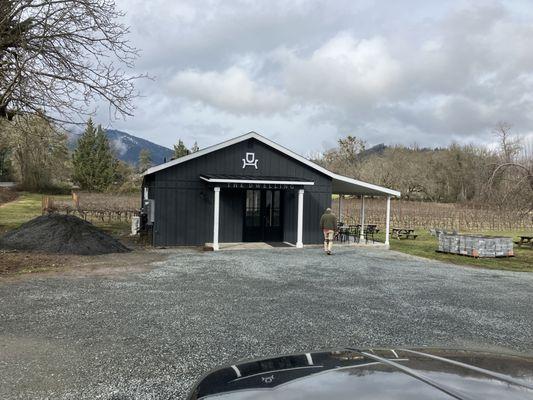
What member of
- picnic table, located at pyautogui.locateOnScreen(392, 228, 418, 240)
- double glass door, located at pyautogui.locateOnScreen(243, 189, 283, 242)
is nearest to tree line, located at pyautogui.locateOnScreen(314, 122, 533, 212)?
picnic table, located at pyautogui.locateOnScreen(392, 228, 418, 240)

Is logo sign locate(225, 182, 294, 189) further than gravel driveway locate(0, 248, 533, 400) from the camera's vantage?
Yes

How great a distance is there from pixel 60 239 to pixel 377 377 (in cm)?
1443

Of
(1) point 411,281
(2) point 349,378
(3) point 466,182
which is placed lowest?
(1) point 411,281

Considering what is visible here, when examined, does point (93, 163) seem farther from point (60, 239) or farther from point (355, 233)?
point (60, 239)

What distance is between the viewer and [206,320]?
261 inches

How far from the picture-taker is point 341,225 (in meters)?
22.0

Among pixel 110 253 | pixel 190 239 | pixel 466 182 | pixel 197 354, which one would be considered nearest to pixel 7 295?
pixel 197 354

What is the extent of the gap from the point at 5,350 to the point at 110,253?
9345 mm

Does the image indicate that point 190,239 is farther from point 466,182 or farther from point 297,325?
A: point 466,182

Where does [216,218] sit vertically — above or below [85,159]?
below

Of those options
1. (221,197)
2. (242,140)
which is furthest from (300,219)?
(242,140)

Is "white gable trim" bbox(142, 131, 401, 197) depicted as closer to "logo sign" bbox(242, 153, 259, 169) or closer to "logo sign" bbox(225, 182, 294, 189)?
"logo sign" bbox(242, 153, 259, 169)

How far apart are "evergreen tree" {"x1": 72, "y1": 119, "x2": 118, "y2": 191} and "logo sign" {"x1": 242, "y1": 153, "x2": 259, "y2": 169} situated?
4115 centimetres

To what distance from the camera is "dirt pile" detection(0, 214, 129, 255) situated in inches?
550
